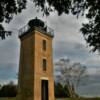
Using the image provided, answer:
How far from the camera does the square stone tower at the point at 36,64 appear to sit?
3114 centimetres

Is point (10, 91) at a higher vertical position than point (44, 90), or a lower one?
lower

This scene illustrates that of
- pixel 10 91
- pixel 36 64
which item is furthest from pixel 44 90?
pixel 10 91

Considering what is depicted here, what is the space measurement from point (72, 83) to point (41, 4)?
47.9 metres

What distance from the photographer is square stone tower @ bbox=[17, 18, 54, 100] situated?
31141mm

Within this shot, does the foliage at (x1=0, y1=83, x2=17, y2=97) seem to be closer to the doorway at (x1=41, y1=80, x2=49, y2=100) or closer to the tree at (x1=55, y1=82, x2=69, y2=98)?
the tree at (x1=55, y1=82, x2=69, y2=98)

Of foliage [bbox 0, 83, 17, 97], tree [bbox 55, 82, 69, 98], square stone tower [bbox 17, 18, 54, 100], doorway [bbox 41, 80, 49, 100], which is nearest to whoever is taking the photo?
square stone tower [bbox 17, 18, 54, 100]

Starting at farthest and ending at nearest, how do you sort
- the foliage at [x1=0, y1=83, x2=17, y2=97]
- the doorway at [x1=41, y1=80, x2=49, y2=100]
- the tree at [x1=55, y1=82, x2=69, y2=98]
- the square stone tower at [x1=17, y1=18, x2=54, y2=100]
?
the foliage at [x1=0, y1=83, x2=17, y2=97] → the tree at [x1=55, y1=82, x2=69, y2=98] → the doorway at [x1=41, y1=80, x2=49, y2=100] → the square stone tower at [x1=17, y1=18, x2=54, y2=100]

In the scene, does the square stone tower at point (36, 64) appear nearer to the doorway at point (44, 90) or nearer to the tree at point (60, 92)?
the doorway at point (44, 90)

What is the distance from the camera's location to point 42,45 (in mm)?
33875

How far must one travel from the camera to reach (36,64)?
31.6 metres

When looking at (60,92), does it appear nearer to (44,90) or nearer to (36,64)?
(44,90)

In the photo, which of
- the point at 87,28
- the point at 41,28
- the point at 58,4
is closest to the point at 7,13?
the point at 58,4

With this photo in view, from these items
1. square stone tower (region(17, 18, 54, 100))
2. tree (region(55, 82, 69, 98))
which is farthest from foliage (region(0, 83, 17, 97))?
square stone tower (region(17, 18, 54, 100))

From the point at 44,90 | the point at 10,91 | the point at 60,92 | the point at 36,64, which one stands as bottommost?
the point at 60,92
